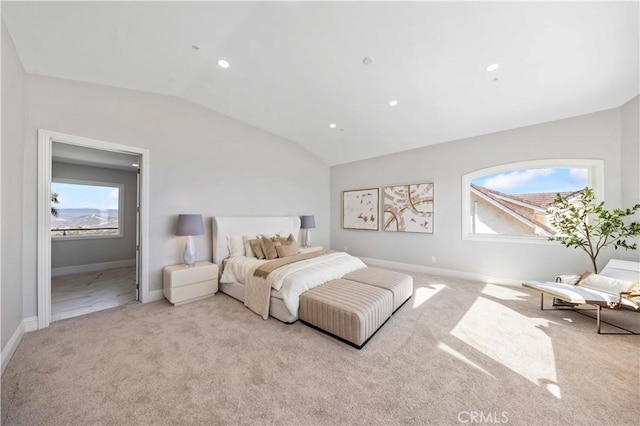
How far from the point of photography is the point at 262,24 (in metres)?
2.26

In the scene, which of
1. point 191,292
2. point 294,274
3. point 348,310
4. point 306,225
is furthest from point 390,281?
point 191,292

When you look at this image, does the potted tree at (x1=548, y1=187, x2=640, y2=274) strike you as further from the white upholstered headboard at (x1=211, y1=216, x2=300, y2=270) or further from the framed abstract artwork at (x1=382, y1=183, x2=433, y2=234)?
the white upholstered headboard at (x1=211, y1=216, x2=300, y2=270)

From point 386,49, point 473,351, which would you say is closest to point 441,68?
point 386,49

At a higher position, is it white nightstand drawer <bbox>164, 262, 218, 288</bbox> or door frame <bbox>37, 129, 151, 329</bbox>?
door frame <bbox>37, 129, 151, 329</bbox>

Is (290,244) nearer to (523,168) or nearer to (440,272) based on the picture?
(440,272)

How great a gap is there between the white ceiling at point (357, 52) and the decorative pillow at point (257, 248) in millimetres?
2451

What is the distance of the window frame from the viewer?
3.21 metres

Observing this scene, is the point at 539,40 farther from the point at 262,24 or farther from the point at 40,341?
the point at 40,341

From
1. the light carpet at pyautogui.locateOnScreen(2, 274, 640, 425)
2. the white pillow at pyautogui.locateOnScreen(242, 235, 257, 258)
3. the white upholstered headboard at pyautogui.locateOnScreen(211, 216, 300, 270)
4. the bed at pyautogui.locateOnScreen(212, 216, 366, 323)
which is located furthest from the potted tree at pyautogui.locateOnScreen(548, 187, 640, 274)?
the white pillow at pyautogui.locateOnScreen(242, 235, 257, 258)

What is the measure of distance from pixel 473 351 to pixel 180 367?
2715 mm

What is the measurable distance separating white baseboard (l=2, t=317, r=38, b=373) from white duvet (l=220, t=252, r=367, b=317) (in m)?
1.96

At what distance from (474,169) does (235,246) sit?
485cm

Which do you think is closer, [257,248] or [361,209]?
[257,248]

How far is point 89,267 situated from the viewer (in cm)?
483
